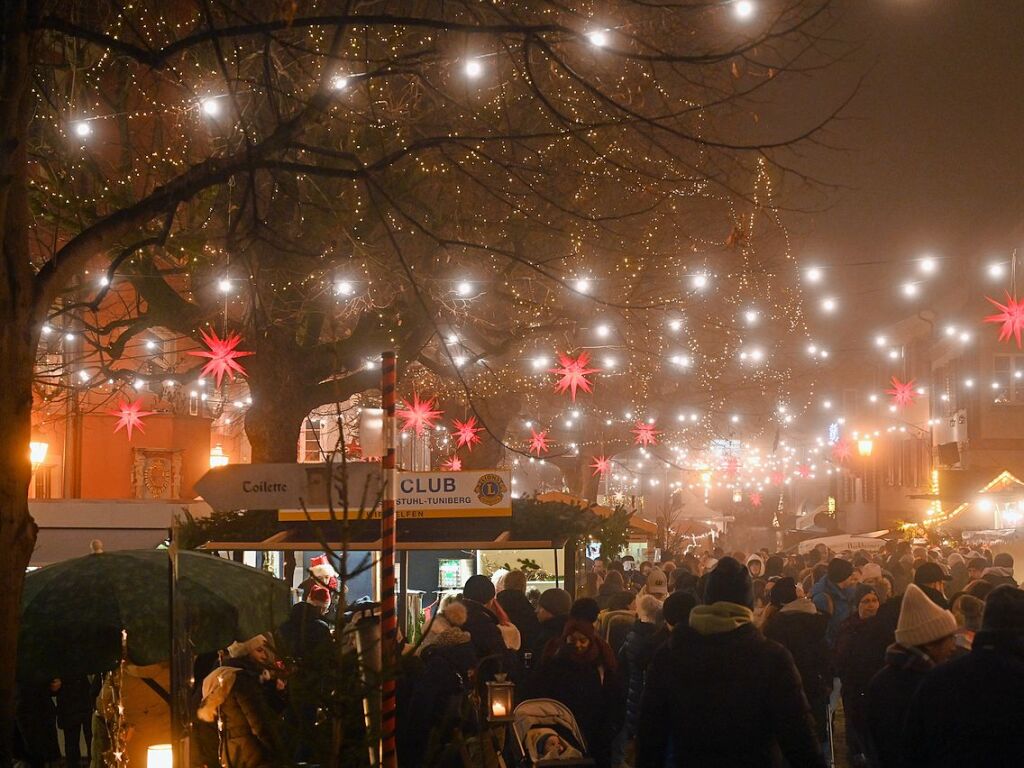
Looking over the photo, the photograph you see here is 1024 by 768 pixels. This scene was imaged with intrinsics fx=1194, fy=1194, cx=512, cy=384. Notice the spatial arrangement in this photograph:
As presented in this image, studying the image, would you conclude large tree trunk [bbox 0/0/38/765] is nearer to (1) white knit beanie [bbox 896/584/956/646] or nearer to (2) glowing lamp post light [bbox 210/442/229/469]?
(1) white knit beanie [bbox 896/584/956/646]

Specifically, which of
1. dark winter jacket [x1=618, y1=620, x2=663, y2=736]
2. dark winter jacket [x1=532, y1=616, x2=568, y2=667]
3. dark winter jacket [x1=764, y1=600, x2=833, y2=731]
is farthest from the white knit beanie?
dark winter jacket [x1=532, y1=616, x2=568, y2=667]

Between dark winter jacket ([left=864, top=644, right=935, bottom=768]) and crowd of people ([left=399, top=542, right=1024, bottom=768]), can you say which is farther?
dark winter jacket ([left=864, top=644, right=935, bottom=768])

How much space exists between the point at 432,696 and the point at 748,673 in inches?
129

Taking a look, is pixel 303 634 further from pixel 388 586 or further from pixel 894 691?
pixel 894 691

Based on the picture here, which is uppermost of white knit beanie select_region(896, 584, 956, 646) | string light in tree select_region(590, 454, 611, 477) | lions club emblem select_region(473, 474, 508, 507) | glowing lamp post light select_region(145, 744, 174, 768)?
string light in tree select_region(590, 454, 611, 477)

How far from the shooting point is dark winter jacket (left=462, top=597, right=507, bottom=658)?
920 centimetres

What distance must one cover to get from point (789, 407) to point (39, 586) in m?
46.4

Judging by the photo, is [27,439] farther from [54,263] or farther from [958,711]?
[958,711]

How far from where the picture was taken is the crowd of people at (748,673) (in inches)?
189

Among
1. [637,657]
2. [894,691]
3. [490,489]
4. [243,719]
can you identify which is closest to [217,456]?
[490,489]

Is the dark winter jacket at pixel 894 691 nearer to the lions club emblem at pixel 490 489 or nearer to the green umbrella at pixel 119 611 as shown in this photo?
the green umbrella at pixel 119 611

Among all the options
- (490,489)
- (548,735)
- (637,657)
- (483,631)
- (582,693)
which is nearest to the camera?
(548,735)

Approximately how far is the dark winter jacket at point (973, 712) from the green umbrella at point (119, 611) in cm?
354

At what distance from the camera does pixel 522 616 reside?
39.5ft
